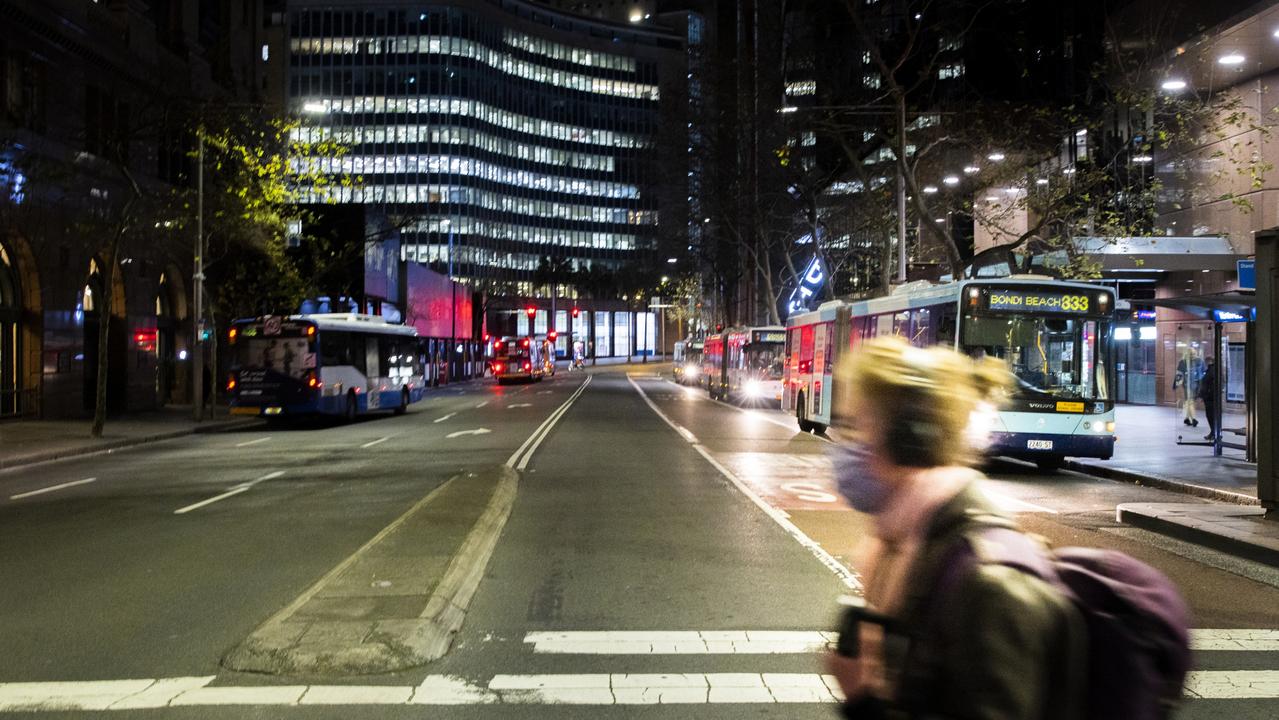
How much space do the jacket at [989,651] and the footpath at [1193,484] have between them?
921 cm

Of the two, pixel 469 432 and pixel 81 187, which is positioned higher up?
pixel 81 187

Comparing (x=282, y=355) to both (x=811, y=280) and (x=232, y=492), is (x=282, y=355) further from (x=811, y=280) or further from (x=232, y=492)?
(x=811, y=280)

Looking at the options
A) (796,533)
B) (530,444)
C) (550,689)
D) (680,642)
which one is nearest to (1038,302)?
(796,533)

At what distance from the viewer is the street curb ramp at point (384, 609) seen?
6.05 metres

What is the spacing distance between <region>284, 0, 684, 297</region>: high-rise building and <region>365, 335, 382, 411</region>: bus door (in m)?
75.3

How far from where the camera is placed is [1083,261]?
22.3 metres

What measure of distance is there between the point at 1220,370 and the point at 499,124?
→ 120016 mm

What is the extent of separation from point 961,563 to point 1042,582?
17 centimetres

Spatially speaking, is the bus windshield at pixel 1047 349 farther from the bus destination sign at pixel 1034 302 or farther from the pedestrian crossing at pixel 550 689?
the pedestrian crossing at pixel 550 689

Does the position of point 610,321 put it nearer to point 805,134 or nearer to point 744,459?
point 805,134

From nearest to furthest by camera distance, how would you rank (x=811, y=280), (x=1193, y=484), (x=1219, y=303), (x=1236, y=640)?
(x=1236, y=640)
(x=1193, y=484)
(x=1219, y=303)
(x=811, y=280)

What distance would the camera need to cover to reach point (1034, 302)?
16.9 metres

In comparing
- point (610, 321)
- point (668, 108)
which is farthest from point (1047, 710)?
point (610, 321)

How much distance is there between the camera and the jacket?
2.02 metres
